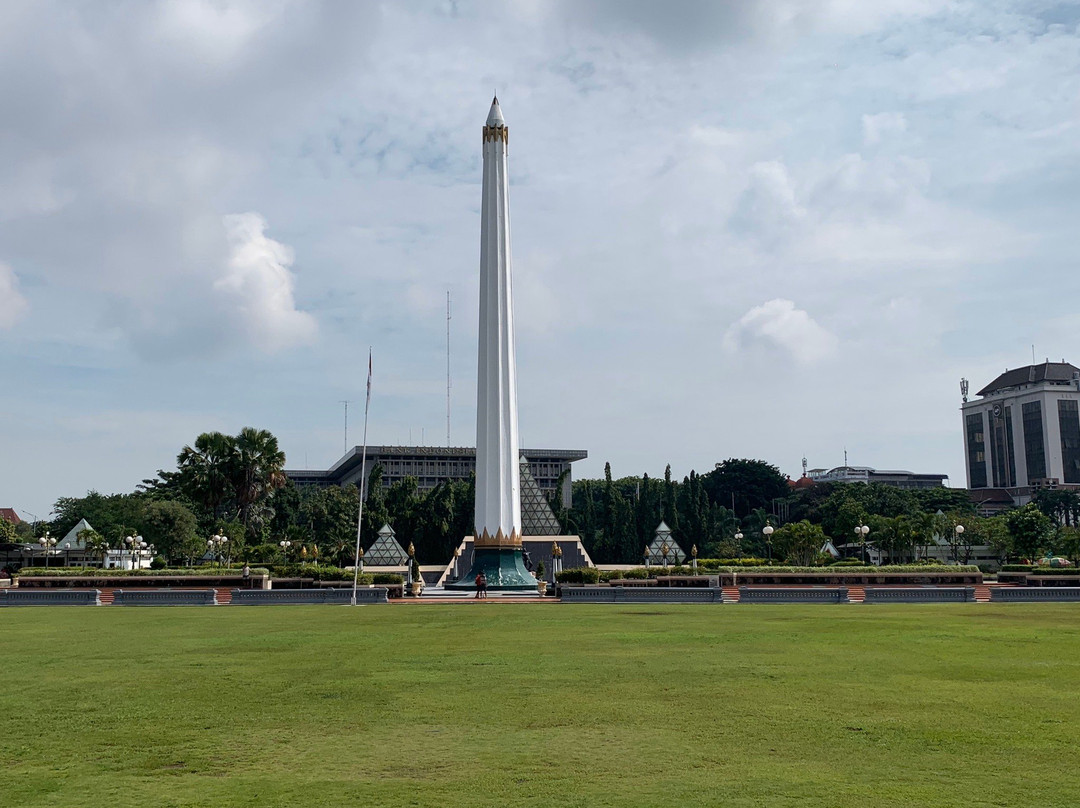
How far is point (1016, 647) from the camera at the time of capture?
19219 mm

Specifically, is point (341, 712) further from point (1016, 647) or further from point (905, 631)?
point (905, 631)

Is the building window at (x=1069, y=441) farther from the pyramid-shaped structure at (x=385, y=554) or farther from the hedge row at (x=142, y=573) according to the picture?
the hedge row at (x=142, y=573)

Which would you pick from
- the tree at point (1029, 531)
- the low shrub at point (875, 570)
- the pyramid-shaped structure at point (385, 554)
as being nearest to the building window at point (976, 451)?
the tree at point (1029, 531)

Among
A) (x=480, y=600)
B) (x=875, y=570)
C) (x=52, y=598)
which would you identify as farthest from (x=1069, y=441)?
(x=52, y=598)

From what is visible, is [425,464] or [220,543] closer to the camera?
[220,543]

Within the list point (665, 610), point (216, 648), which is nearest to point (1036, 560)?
point (665, 610)

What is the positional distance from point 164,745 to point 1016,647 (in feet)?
52.3

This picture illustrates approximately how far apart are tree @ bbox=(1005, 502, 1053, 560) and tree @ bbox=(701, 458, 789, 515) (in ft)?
196

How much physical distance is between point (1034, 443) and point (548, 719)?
18139 centimetres

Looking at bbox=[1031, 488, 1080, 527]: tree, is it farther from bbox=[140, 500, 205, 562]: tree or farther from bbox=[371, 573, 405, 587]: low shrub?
bbox=[371, 573, 405, 587]: low shrub

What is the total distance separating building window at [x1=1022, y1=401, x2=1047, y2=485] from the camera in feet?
557

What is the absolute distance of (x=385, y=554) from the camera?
7812 cm

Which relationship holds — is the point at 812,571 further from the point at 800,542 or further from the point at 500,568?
the point at 800,542

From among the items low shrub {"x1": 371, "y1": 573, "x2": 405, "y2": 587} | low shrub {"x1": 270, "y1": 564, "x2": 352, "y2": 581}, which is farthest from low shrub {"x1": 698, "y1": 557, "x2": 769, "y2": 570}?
low shrub {"x1": 270, "y1": 564, "x2": 352, "y2": 581}
